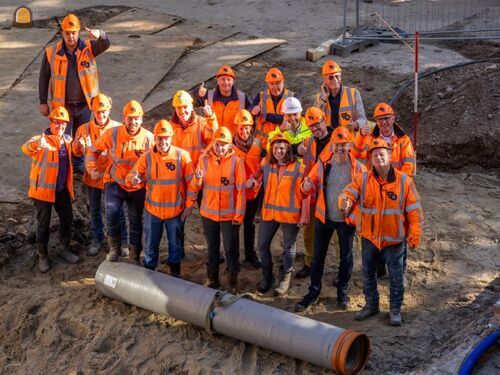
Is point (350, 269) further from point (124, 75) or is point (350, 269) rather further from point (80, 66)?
point (124, 75)

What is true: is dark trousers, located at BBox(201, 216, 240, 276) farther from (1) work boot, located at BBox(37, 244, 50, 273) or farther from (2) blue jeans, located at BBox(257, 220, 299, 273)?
(1) work boot, located at BBox(37, 244, 50, 273)

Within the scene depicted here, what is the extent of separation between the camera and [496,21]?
1758cm

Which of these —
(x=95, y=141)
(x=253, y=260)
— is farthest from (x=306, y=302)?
(x=95, y=141)

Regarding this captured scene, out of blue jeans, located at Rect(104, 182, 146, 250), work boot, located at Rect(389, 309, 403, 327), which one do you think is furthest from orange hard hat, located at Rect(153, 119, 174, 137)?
work boot, located at Rect(389, 309, 403, 327)

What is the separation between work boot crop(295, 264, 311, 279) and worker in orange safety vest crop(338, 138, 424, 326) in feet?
4.71

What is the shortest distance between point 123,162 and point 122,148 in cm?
16

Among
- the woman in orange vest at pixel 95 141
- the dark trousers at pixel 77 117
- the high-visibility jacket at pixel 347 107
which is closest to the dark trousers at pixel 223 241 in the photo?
the woman in orange vest at pixel 95 141

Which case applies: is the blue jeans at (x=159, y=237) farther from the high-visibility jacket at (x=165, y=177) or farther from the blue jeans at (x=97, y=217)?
the blue jeans at (x=97, y=217)

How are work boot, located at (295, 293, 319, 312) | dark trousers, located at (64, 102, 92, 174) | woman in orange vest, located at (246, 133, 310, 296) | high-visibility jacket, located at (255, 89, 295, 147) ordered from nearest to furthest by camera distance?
woman in orange vest, located at (246, 133, 310, 296) < work boot, located at (295, 293, 319, 312) < high-visibility jacket, located at (255, 89, 295, 147) < dark trousers, located at (64, 102, 92, 174)

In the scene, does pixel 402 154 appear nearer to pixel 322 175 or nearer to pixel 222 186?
pixel 322 175

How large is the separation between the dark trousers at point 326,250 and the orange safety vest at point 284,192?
1.01ft

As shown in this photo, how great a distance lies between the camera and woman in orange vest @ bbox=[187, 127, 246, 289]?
30.4ft

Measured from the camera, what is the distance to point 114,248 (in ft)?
33.5

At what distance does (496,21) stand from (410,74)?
142 inches
